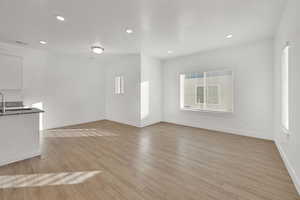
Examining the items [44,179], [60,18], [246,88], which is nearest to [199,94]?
[246,88]

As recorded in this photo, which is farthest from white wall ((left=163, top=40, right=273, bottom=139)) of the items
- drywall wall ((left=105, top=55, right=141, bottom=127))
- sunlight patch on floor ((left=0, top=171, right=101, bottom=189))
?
sunlight patch on floor ((left=0, top=171, right=101, bottom=189))

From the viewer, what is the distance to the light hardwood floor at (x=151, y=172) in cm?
182

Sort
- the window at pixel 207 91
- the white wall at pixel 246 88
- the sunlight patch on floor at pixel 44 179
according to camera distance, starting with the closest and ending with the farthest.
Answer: the sunlight patch on floor at pixel 44 179 → the white wall at pixel 246 88 → the window at pixel 207 91

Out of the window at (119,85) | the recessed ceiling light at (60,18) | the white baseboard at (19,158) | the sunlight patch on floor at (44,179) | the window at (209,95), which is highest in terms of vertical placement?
the recessed ceiling light at (60,18)

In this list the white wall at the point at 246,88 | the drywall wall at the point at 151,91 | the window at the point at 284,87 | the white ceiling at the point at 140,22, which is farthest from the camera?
the drywall wall at the point at 151,91

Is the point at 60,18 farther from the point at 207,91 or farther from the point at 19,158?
the point at 207,91

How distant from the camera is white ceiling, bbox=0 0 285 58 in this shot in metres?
2.32

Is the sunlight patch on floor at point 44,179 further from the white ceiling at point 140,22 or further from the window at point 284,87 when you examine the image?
the window at point 284,87

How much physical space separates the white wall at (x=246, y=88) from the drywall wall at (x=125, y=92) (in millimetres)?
2286

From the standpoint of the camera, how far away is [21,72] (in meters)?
4.50

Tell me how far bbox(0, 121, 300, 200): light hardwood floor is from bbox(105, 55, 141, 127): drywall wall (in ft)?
6.92

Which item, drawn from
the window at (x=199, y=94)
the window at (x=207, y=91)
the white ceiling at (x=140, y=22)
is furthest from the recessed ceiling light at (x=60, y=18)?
the window at (x=199, y=94)

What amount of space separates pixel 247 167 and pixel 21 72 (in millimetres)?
6732

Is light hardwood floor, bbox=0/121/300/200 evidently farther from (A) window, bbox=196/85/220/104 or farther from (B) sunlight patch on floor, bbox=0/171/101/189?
(A) window, bbox=196/85/220/104
